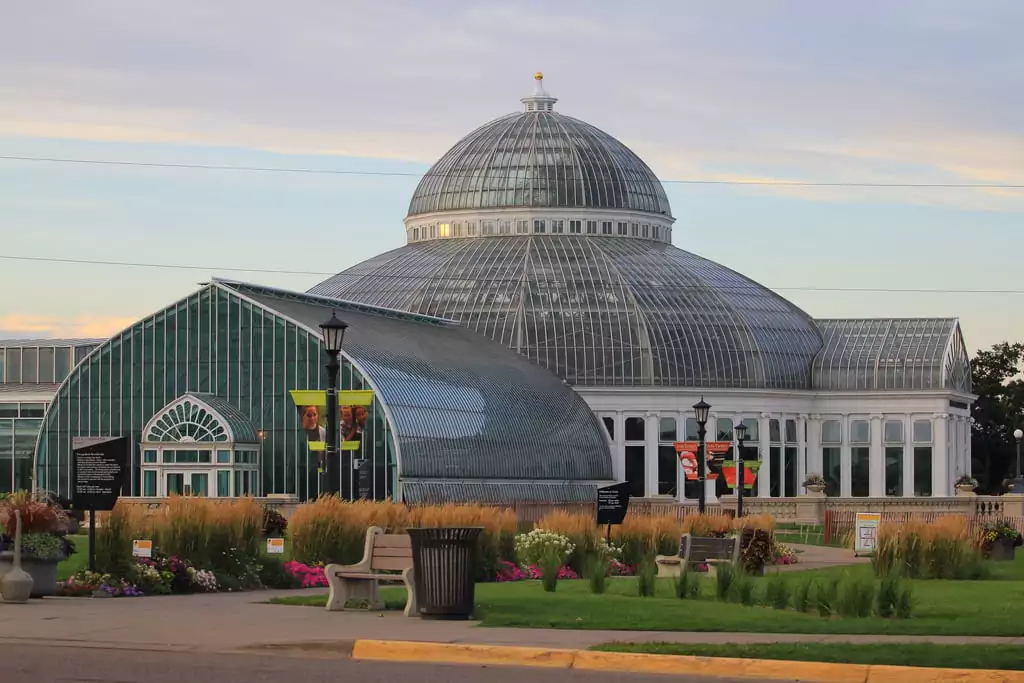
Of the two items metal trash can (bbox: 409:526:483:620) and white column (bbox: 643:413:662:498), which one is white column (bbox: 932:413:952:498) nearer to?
white column (bbox: 643:413:662:498)

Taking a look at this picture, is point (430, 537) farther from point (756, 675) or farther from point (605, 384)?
point (605, 384)

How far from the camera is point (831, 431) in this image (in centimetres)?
9031

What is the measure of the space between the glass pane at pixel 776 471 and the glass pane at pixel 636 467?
578cm

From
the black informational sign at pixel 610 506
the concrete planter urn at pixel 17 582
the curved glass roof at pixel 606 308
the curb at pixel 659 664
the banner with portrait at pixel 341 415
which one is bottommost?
the curb at pixel 659 664

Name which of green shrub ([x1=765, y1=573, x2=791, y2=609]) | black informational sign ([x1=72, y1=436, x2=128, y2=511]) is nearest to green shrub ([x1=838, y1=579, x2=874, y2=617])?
green shrub ([x1=765, y1=573, x2=791, y2=609])

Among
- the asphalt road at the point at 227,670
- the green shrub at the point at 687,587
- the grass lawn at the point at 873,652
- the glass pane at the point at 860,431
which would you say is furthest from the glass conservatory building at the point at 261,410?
the grass lawn at the point at 873,652

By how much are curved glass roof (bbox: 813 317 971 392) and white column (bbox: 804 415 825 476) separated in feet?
5.20

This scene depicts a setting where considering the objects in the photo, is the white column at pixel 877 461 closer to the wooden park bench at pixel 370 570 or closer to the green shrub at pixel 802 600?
the green shrub at pixel 802 600

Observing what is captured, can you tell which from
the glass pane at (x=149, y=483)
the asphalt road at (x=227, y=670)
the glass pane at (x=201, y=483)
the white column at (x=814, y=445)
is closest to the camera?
the asphalt road at (x=227, y=670)

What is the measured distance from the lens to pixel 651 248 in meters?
94.9

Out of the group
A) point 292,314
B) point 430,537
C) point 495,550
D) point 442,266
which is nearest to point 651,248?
point 442,266

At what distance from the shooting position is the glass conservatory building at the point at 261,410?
2640 inches

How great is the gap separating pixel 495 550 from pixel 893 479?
55251mm

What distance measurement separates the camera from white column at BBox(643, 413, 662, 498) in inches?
A: 3361
